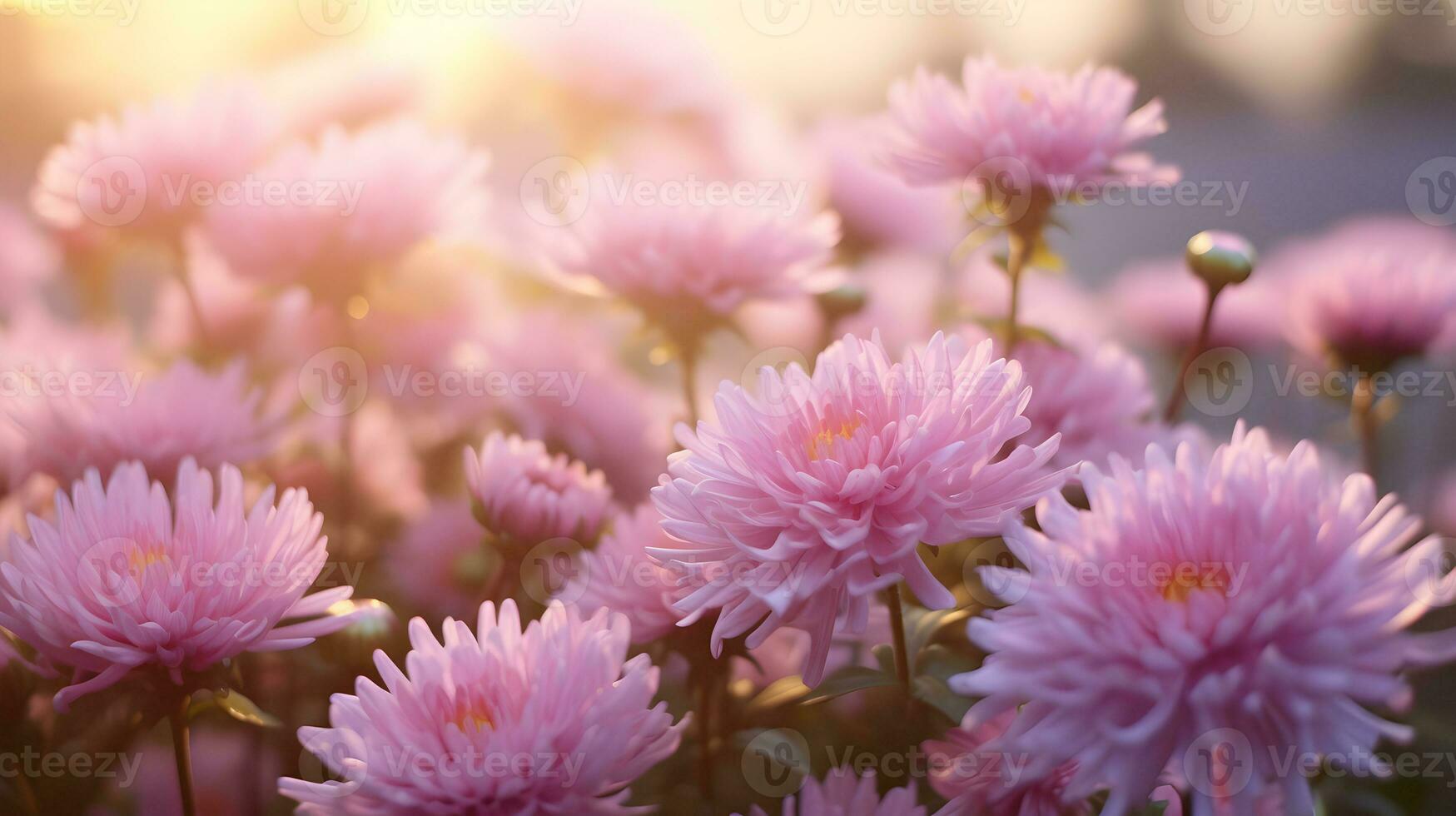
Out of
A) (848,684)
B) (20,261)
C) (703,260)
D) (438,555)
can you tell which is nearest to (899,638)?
(848,684)

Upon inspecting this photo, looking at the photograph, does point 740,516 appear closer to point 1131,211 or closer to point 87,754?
point 87,754

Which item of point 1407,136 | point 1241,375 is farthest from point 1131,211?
point 1241,375

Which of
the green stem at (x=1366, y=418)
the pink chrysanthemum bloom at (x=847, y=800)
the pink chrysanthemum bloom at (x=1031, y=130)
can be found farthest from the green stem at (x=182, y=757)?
the green stem at (x=1366, y=418)

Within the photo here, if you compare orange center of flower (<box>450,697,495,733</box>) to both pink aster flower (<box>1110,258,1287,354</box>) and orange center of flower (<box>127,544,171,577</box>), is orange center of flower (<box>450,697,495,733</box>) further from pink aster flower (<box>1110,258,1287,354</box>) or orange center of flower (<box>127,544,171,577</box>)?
pink aster flower (<box>1110,258,1287,354</box>)

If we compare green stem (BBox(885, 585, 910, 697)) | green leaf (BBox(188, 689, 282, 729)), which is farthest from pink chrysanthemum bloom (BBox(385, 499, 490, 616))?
green stem (BBox(885, 585, 910, 697))

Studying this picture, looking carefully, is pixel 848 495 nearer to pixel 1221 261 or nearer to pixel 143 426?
pixel 1221 261

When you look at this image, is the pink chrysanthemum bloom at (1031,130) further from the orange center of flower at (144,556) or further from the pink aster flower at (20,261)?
the pink aster flower at (20,261)
